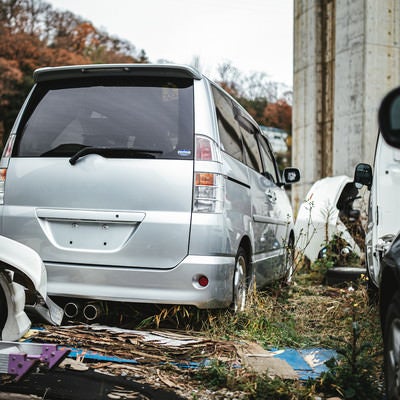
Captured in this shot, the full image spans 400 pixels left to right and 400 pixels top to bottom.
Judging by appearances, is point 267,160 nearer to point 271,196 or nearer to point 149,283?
point 271,196

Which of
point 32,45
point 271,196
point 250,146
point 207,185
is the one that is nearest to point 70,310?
point 207,185

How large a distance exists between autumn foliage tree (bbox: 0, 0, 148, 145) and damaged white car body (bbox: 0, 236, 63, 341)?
96.6ft

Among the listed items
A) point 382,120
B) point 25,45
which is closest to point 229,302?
point 382,120

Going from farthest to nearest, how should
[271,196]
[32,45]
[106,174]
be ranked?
1. [32,45]
2. [271,196]
3. [106,174]

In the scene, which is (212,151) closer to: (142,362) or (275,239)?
(142,362)

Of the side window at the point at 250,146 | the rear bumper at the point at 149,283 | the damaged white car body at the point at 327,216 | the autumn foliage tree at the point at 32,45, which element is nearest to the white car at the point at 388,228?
the side window at the point at 250,146

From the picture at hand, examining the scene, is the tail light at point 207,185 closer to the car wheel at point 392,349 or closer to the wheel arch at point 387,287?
the wheel arch at point 387,287

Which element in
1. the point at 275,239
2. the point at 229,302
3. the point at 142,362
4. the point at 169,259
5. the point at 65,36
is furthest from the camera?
the point at 65,36

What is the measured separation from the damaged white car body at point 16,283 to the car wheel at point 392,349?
2033mm

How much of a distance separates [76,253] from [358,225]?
19.6ft

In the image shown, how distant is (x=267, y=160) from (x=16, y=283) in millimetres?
3946

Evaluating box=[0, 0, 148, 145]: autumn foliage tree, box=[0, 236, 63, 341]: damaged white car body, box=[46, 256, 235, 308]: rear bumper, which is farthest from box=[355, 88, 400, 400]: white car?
box=[0, 0, 148, 145]: autumn foliage tree

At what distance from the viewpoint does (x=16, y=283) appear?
3.74 m

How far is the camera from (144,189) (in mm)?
4340
